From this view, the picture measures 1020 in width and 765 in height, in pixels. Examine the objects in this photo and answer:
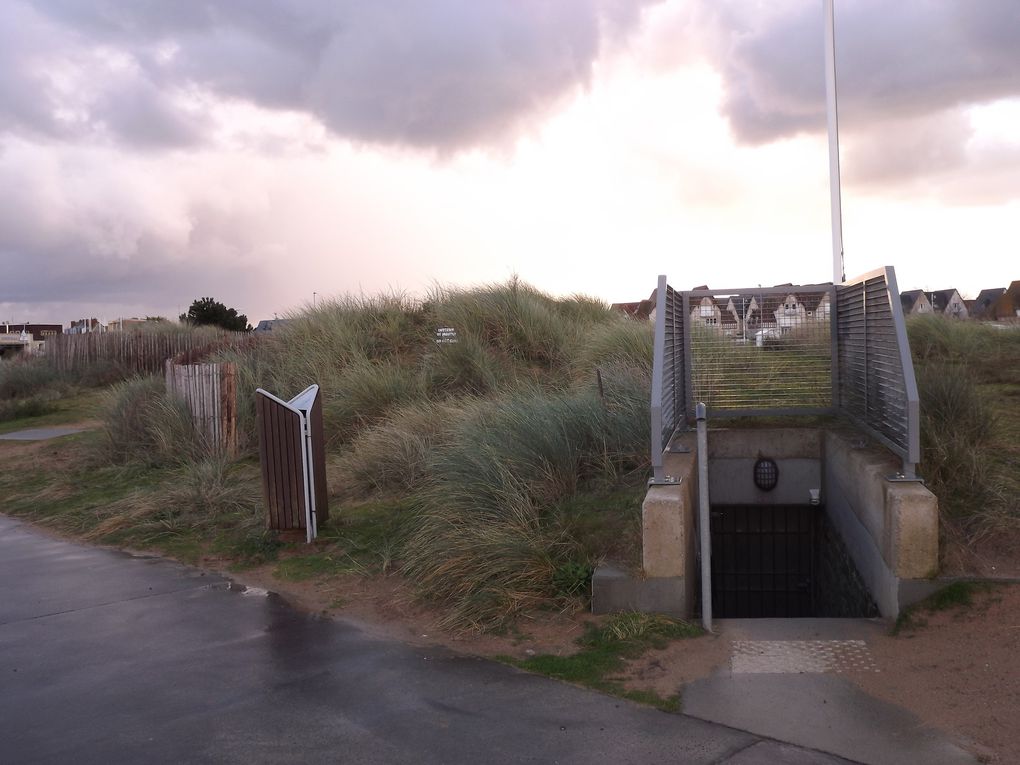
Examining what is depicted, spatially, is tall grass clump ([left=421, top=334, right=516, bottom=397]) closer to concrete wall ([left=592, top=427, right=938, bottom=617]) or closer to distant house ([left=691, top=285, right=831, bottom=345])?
distant house ([left=691, top=285, right=831, bottom=345])

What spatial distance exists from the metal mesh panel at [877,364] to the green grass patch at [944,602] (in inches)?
34.7

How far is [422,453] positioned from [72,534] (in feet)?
12.4

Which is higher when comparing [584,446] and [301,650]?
[584,446]

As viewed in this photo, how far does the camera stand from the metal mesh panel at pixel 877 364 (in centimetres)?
664

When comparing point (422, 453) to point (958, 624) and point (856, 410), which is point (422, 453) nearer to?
point (856, 410)

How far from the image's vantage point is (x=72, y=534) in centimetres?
992

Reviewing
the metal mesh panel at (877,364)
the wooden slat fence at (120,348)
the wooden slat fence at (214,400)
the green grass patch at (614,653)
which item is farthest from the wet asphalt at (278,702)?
the wooden slat fence at (120,348)

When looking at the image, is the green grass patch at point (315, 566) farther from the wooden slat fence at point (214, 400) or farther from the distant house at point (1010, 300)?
the distant house at point (1010, 300)

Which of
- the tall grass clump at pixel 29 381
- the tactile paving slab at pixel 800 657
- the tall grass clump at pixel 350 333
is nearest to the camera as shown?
the tactile paving slab at pixel 800 657

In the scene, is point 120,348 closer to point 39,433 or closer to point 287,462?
point 39,433

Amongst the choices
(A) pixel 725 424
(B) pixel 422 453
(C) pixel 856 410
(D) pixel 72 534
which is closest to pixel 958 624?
(C) pixel 856 410

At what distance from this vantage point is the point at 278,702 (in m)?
5.09

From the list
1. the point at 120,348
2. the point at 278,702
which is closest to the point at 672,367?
the point at 278,702

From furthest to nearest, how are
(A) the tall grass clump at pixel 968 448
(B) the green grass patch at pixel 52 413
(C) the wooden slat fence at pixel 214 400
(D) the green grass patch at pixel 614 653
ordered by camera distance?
(B) the green grass patch at pixel 52 413, (C) the wooden slat fence at pixel 214 400, (A) the tall grass clump at pixel 968 448, (D) the green grass patch at pixel 614 653
